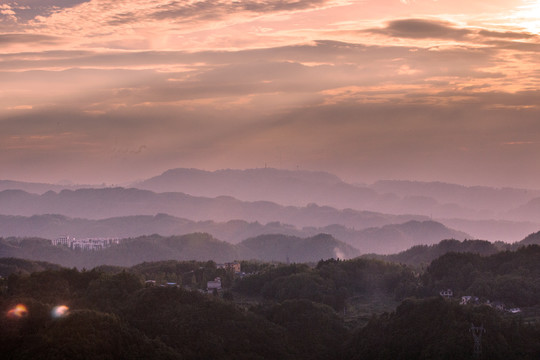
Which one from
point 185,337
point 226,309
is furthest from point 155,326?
point 226,309

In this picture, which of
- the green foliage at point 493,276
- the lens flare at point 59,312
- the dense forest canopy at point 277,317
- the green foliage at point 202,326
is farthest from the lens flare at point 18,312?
the green foliage at point 493,276

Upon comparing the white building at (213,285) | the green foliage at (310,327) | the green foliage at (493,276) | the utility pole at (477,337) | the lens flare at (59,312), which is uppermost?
the lens flare at (59,312)

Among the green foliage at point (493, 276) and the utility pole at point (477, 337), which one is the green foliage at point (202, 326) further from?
the green foliage at point (493, 276)

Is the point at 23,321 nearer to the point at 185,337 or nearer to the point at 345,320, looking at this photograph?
the point at 185,337

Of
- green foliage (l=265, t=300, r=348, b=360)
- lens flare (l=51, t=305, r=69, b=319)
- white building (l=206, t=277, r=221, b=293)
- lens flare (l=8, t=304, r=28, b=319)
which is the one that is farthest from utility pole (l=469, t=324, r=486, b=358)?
white building (l=206, t=277, r=221, b=293)

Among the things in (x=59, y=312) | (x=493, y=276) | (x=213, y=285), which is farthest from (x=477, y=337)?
(x=213, y=285)

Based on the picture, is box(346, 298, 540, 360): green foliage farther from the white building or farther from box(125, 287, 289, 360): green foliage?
the white building
